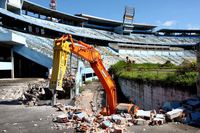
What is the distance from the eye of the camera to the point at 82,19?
81.4 meters

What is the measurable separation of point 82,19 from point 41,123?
71.0m

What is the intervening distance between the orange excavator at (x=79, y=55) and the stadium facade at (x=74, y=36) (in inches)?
216

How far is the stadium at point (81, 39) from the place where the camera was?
128ft

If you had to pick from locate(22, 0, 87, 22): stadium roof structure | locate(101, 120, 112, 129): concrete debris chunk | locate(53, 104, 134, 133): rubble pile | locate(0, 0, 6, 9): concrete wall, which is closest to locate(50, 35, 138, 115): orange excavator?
locate(53, 104, 134, 133): rubble pile

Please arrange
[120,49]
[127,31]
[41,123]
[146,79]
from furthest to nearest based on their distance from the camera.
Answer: [127,31] < [120,49] < [146,79] < [41,123]

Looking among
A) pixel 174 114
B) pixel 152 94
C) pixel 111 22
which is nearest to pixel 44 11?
pixel 111 22

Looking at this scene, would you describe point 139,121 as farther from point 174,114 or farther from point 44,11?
point 44,11

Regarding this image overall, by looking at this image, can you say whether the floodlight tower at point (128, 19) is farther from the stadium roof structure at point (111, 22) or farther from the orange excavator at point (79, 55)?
the orange excavator at point (79, 55)

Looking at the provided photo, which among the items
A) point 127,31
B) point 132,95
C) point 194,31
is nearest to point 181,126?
point 132,95

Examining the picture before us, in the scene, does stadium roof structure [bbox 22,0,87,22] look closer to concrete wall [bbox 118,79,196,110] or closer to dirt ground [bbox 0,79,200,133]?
concrete wall [bbox 118,79,196,110]

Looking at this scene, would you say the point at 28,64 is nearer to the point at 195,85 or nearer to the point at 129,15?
the point at 195,85

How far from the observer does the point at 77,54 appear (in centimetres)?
1653

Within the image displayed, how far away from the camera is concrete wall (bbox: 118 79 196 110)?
54.3ft

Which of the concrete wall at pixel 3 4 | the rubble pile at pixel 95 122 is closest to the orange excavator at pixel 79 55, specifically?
the rubble pile at pixel 95 122
